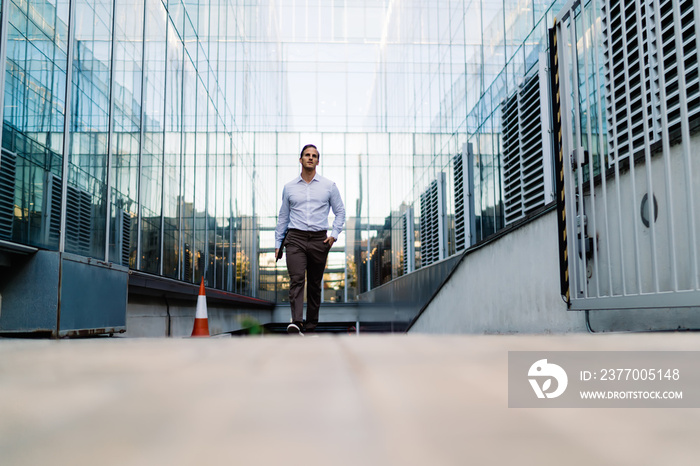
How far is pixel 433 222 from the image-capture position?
14.5m

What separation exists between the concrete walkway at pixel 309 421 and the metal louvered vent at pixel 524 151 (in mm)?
5368

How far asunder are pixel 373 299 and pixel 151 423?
21.1 meters

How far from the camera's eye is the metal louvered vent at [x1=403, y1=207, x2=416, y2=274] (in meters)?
18.4

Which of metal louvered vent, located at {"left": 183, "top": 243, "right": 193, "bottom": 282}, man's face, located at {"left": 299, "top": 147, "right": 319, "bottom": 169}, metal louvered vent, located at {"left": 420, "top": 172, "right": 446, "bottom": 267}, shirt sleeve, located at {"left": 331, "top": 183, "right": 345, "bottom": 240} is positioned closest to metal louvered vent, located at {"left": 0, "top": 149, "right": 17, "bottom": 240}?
man's face, located at {"left": 299, "top": 147, "right": 319, "bottom": 169}

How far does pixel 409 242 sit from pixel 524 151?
1201 centimetres

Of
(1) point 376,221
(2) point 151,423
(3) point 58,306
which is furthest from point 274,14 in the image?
(2) point 151,423

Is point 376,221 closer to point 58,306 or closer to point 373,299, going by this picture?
point 373,299

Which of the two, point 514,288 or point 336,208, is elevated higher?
point 336,208

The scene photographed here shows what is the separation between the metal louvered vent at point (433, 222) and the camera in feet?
43.9

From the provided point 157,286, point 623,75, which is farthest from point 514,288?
point 157,286

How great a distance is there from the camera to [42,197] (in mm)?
4516

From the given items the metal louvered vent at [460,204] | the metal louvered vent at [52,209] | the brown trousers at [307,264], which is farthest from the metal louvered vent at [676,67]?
the metal louvered vent at [460,204]

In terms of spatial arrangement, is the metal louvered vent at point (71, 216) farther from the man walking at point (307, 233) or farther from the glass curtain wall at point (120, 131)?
the man walking at point (307, 233)

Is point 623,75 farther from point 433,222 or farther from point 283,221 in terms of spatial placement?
point 433,222
